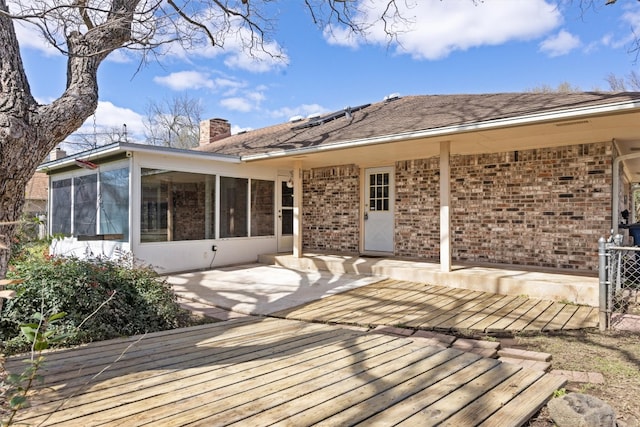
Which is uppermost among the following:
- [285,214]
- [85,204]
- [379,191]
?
[379,191]

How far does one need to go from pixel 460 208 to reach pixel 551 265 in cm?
195

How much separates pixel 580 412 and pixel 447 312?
2823 mm

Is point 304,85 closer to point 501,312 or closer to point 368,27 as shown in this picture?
point 368,27

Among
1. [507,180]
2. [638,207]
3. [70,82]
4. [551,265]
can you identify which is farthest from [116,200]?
[638,207]

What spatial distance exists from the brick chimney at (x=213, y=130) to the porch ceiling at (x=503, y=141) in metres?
7.56

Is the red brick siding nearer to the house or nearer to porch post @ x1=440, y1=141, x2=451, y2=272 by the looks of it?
the house

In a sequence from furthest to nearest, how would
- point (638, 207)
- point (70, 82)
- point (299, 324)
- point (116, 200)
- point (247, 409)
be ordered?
1. point (638, 207)
2. point (116, 200)
3. point (299, 324)
4. point (70, 82)
5. point (247, 409)

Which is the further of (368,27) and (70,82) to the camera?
(368,27)

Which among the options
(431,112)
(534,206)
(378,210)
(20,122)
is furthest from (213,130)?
(20,122)

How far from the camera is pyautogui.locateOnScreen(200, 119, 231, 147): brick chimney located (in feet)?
53.6

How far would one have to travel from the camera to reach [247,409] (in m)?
2.55

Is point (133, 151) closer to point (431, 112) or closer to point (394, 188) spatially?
point (394, 188)

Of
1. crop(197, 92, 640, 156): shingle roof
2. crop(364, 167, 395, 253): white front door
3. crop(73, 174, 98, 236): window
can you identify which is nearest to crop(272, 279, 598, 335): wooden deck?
crop(197, 92, 640, 156): shingle roof

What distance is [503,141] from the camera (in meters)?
7.05
